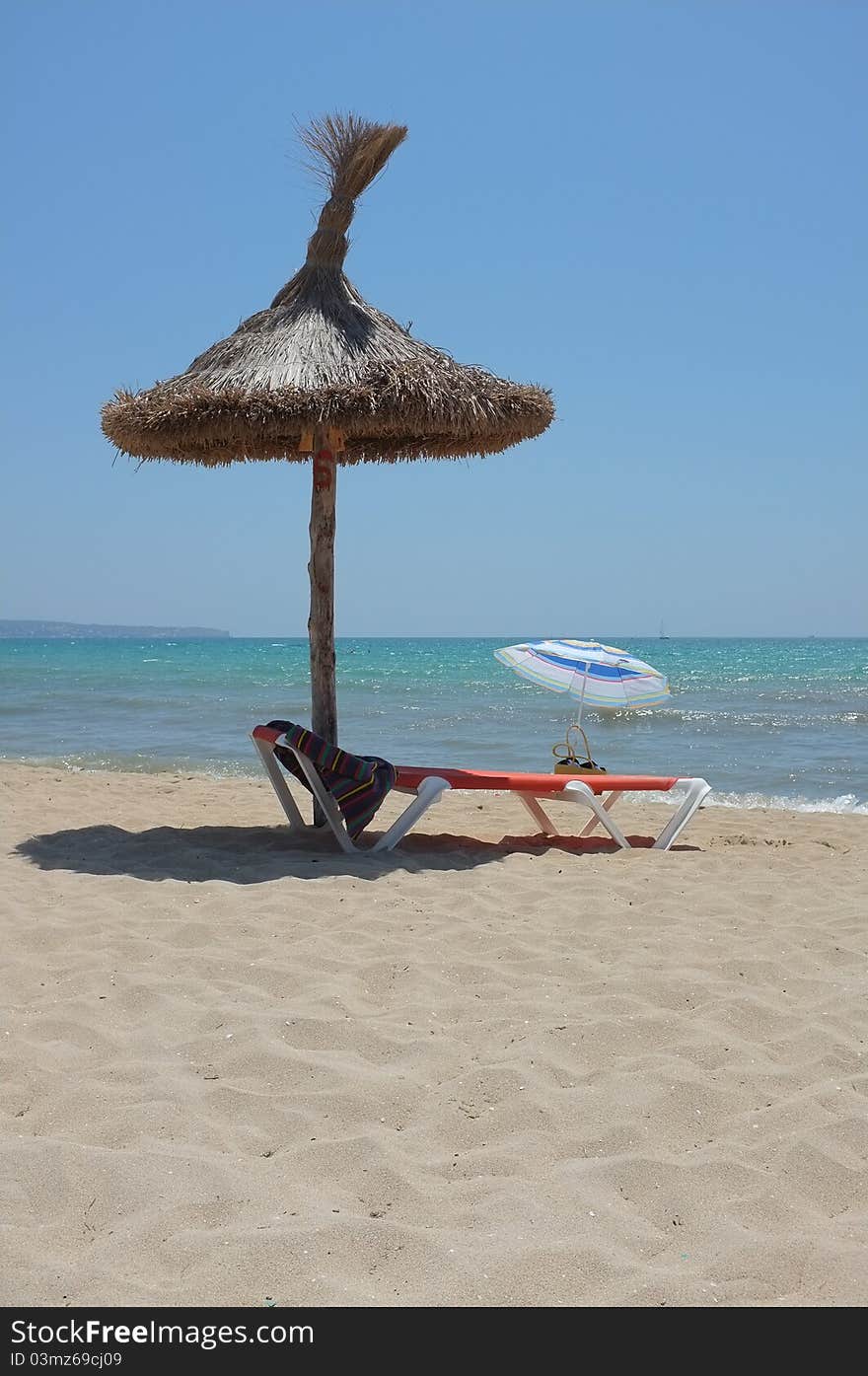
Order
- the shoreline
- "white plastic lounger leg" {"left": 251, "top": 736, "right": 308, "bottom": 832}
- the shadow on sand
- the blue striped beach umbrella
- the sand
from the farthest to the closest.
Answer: the shoreline → the blue striped beach umbrella → "white plastic lounger leg" {"left": 251, "top": 736, "right": 308, "bottom": 832} → the shadow on sand → the sand

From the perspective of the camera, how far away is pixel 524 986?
11.5 ft

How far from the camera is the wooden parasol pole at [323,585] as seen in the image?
6078 millimetres

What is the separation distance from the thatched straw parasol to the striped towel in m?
0.69

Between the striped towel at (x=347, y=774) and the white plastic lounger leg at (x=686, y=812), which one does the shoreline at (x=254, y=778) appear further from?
the striped towel at (x=347, y=774)

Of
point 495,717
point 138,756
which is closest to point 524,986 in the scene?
point 138,756

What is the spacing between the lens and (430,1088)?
2791 mm

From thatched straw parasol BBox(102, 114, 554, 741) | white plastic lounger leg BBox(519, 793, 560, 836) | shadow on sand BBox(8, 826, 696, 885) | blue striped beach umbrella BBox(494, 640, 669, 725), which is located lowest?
shadow on sand BBox(8, 826, 696, 885)

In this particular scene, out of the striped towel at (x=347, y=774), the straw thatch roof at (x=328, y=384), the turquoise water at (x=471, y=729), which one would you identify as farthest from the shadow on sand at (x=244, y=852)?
the turquoise water at (x=471, y=729)

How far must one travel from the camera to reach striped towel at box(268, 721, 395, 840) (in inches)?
215

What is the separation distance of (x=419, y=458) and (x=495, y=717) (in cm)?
1057

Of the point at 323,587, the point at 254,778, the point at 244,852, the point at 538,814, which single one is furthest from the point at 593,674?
the point at 254,778

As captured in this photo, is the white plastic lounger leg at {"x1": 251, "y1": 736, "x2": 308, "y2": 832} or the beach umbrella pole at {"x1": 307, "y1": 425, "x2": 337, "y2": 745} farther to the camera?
the beach umbrella pole at {"x1": 307, "y1": 425, "x2": 337, "y2": 745}

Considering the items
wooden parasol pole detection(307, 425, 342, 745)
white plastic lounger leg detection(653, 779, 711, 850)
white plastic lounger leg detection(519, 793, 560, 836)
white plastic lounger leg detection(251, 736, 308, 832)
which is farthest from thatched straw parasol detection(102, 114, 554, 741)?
white plastic lounger leg detection(653, 779, 711, 850)

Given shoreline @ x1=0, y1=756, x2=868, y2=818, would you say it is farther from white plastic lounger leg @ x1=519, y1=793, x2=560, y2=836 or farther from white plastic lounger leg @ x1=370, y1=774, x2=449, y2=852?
white plastic lounger leg @ x1=370, y1=774, x2=449, y2=852
